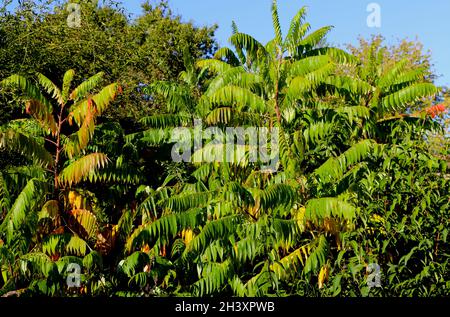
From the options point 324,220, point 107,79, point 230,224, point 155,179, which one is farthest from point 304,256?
point 107,79

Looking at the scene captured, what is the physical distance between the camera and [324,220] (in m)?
9.38

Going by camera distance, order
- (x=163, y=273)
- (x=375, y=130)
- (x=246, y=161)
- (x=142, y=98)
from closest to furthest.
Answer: (x=163, y=273)
(x=246, y=161)
(x=375, y=130)
(x=142, y=98)

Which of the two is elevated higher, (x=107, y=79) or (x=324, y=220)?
(x=107, y=79)

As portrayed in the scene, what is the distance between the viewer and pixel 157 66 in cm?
1977

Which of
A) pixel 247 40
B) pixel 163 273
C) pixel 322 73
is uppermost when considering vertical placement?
pixel 247 40

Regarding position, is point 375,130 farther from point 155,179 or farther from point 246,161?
point 155,179

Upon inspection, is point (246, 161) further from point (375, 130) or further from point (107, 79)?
point (107, 79)

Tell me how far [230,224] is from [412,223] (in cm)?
263

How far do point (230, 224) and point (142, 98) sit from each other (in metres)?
11.7

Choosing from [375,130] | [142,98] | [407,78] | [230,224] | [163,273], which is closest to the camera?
[230,224]

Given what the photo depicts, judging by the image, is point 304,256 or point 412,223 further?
point 304,256
